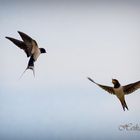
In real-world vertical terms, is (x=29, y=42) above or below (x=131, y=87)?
above

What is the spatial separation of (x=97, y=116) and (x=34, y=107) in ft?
1.63

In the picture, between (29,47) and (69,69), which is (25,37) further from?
(69,69)

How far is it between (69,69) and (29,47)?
0.36 m

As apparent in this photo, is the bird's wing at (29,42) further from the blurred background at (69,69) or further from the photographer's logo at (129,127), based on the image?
the photographer's logo at (129,127)

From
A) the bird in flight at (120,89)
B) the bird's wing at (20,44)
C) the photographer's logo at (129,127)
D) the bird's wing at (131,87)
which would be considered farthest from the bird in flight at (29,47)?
the photographer's logo at (129,127)

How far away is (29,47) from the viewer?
90.2 inches

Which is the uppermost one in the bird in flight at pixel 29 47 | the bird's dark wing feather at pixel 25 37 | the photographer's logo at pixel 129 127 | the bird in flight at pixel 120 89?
the bird's dark wing feather at pixel 25 37

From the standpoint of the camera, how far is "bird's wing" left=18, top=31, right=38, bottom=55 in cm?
227

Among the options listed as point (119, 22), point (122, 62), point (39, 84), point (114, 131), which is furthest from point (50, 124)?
point (119, 22)

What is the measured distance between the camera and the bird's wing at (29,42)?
2270mm

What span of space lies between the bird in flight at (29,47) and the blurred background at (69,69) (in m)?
0.03

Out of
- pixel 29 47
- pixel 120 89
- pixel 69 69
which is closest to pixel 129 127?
pixel 120 89

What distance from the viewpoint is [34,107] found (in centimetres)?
224

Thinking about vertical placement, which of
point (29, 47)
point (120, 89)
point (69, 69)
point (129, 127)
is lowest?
point (129, 127)
